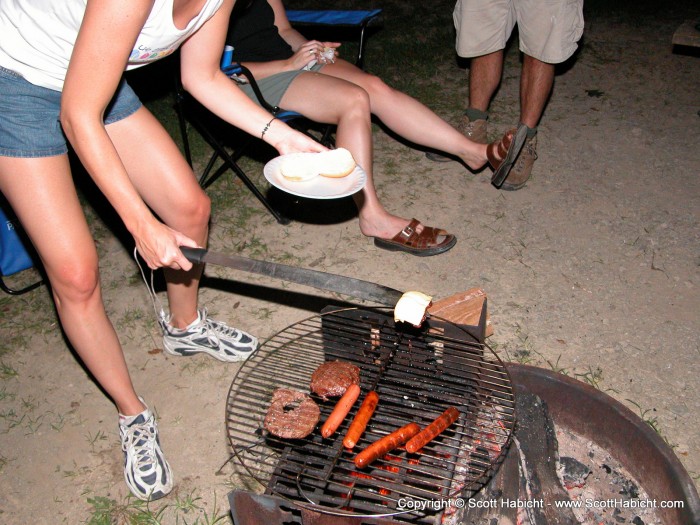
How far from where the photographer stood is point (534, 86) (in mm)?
4117

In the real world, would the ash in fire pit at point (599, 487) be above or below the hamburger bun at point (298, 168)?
below

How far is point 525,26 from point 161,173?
2.82 m

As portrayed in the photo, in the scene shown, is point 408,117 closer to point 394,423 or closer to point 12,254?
point 394,423

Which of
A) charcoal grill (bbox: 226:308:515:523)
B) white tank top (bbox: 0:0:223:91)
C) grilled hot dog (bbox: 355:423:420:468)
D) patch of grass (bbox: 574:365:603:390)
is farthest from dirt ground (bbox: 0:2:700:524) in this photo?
white tank top (bbox: 0:0:223:91)

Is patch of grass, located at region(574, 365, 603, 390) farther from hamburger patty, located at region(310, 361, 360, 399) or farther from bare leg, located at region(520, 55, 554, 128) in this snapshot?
bare leg, located at region(520, 55, 554, 128)

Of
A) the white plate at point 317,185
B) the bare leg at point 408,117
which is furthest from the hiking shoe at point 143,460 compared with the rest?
the bare leg at point 408,117

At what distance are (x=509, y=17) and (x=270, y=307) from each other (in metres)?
2.58

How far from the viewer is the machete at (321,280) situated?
181cm

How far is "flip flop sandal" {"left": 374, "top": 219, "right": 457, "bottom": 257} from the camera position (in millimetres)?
3646

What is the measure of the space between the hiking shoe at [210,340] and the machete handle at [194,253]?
46.0 inches

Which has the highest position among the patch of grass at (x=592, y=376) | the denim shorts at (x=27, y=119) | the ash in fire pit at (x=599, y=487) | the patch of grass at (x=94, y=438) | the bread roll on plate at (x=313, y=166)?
the denim shorts at (x=27, y=119)

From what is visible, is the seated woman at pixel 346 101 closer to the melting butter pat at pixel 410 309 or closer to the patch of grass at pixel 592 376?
the patch of grass at pixel 592 376

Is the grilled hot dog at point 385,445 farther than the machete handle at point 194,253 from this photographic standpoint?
No

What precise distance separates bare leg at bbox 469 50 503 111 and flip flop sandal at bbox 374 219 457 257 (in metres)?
1.35
